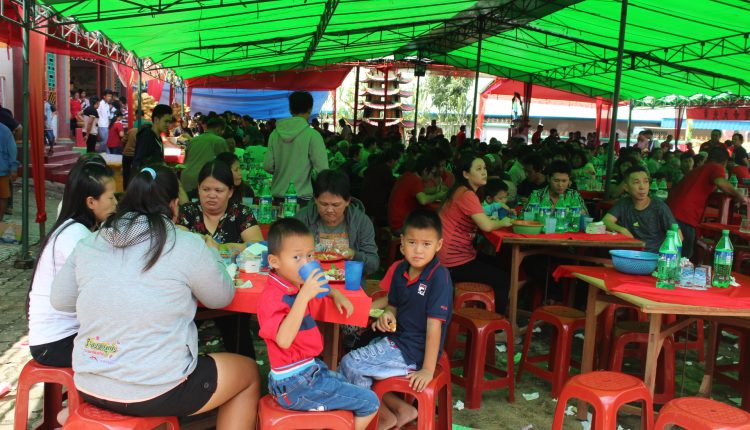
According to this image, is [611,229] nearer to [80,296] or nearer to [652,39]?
[80,296]

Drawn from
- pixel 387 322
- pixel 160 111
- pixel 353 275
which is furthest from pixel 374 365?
pixel 160 111

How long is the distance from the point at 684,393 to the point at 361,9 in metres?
8.69

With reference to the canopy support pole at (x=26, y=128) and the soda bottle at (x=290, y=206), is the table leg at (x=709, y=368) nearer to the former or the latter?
the soda bottle at (x=290, y=206)

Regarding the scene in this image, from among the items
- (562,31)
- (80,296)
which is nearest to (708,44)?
(562,31)

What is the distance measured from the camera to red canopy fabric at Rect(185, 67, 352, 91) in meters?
22.2

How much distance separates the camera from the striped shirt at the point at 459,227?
4.91 metres

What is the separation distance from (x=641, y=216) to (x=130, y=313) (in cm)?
386

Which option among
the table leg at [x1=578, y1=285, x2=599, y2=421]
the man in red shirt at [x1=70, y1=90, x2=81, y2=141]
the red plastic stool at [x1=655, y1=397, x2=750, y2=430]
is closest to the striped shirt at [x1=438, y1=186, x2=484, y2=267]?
the table leg at [x1=578, y1=285, x2=599, y2=421]

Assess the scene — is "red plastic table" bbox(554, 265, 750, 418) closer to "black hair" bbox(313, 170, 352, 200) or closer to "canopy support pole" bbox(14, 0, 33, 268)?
"black hair" bbox(313, 170, 352, 200)

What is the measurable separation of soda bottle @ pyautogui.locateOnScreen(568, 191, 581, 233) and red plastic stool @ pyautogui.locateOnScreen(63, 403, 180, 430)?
3.64m

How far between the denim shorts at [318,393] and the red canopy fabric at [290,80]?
798 inches

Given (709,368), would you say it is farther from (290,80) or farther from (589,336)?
(290,80)

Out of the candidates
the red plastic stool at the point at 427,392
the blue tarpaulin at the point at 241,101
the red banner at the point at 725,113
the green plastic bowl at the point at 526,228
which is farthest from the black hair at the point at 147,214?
the red banner at the point at 725,113

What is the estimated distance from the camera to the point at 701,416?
2578 millimetres
